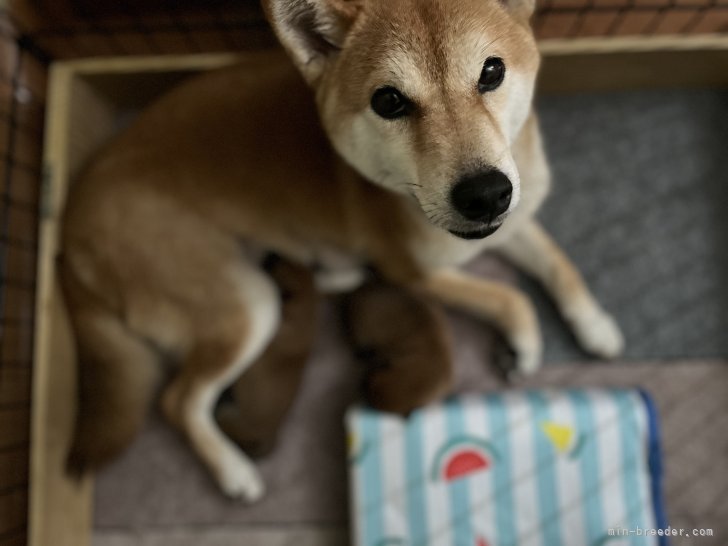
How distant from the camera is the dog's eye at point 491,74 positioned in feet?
3.10

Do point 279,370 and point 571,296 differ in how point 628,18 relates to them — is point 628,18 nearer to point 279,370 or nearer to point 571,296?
point 571,296

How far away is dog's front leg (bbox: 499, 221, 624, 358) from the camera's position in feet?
4.97

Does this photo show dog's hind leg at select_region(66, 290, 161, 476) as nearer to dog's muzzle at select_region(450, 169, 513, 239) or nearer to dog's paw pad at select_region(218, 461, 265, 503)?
dog's paw pad at select_region(218, 461, 265, 503)

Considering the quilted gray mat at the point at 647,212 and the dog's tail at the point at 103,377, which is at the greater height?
the quilted gray mat at the point at 647,212

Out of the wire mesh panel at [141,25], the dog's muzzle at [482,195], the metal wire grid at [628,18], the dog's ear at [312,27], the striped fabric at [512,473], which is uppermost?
the wire mesh panel at [141,25]

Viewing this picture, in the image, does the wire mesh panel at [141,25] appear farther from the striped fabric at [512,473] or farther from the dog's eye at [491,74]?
the striped fabric at [512,473]

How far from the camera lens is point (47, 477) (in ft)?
4.63

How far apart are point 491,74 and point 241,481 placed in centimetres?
120

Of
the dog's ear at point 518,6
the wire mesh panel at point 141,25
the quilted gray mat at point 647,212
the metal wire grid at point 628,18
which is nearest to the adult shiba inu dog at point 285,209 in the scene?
the dog's ear at point 518,6

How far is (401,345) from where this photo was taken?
1.41 meters

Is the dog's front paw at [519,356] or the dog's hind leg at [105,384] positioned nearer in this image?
the dog's hind leg at [105,384]

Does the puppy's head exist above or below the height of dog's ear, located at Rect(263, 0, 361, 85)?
below

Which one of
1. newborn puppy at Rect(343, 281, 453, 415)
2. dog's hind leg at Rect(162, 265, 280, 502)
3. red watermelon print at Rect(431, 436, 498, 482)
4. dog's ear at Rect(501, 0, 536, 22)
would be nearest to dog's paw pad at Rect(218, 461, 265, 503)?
dog's hind leg at Rect(162, 265, 280, 502)

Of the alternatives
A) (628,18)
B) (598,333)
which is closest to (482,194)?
→ (598,333)
